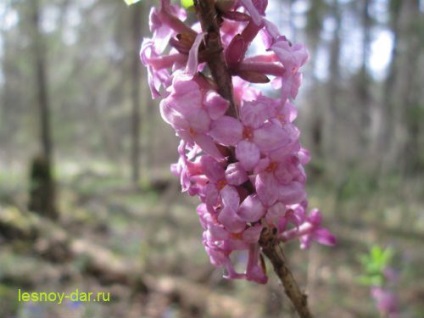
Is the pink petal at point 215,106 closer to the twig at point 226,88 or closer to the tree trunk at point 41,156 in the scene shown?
the twig at point 226,88

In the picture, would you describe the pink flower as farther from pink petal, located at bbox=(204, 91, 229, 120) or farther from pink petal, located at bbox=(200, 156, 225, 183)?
pink petal, located at bbox=(204, 91, 229, 120)

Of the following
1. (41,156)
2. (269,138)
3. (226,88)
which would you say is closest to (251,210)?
(269,138)

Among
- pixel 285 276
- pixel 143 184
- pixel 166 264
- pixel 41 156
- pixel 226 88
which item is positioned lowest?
pixel 143 184

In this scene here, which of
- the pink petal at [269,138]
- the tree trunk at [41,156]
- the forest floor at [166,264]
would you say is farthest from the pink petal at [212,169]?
the tree trunk at [41,156]

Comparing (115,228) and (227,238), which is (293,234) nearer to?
(227,238)

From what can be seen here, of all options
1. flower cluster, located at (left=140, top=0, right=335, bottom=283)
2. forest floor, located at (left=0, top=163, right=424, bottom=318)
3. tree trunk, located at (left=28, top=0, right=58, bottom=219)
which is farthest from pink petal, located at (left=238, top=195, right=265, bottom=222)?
tree trunk, located at (left=28, top=0, right=58, bottom=219)

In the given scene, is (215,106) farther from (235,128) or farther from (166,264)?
(166,264)
